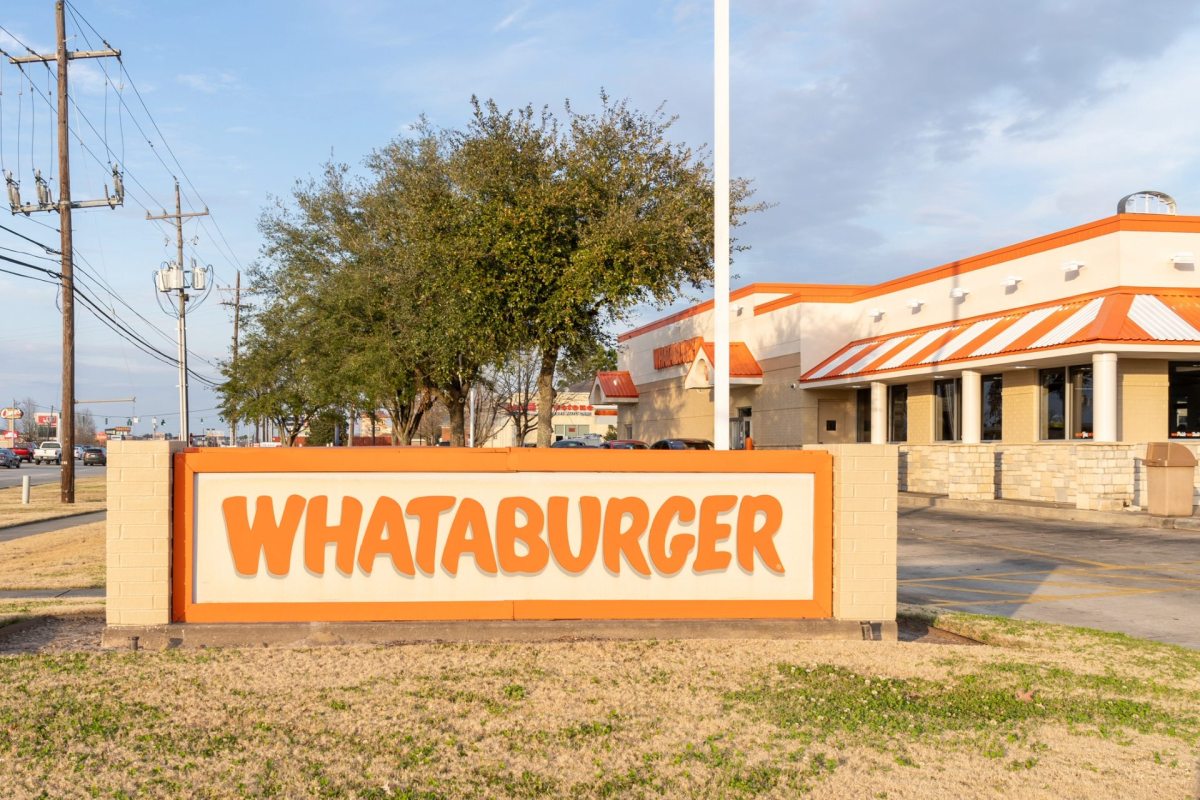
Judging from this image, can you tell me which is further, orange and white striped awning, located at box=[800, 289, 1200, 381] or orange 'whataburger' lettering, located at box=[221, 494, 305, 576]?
orange and white striped awning, located at box=[800, 289, 1200, 381]

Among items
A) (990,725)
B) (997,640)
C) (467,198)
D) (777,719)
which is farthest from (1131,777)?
(467,198)

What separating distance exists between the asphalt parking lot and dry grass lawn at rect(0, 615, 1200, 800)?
2.47m

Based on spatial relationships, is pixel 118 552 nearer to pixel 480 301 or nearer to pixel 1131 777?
pixel 1131 777

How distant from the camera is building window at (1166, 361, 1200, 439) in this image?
2453 centimetres

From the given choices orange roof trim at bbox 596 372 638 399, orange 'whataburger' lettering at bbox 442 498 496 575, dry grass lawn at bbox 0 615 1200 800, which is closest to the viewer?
dry grass lawn at bbox 0 615 1200 800

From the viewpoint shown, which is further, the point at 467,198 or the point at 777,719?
the point at 467,198

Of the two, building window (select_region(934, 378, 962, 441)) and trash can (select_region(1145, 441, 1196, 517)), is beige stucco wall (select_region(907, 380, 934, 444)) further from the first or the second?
trash can (select_region(1145, 441, 1196, 517))

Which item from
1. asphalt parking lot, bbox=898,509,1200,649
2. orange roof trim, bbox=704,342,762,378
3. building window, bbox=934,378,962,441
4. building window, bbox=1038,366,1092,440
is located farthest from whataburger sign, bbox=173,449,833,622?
orange roof trim, bbox=704,342,762,378

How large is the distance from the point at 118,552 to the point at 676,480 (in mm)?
4658

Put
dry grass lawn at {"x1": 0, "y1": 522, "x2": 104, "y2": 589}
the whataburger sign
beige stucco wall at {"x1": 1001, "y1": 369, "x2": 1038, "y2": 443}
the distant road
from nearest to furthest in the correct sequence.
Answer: the whataburger sign, dry grass lawn at {"x1": 0, "y1": 522, "x2": 104, "y2": 589}, beige stucco wall at {"x1": 1001, "y1": 369, "x2": 1038, "y2": 443}, the distant road

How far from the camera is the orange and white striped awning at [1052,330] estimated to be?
2269 cm

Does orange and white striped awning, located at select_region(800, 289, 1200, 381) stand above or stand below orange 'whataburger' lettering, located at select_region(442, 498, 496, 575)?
above

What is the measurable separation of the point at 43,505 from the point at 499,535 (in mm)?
25751

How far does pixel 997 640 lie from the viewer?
8953 millimetres
